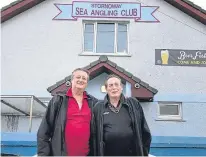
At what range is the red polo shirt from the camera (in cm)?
341

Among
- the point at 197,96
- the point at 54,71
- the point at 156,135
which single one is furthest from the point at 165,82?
the point at 54,71

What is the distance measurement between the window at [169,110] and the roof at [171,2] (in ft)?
9.91

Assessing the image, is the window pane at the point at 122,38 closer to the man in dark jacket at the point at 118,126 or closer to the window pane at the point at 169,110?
the window pane at the point at 169,110

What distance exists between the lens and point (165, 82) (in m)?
10.8

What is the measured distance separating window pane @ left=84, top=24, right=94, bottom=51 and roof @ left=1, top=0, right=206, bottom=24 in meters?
1.95

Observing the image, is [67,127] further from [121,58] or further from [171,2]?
[171,2]

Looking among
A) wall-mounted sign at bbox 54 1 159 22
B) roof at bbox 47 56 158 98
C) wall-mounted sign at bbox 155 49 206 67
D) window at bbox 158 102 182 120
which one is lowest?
window at bbox 158 102 182 120

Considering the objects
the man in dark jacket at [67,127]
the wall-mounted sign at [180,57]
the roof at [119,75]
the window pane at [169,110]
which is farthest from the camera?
the wall-mounted sign at [180,57]

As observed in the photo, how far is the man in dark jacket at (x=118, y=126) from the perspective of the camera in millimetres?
3484

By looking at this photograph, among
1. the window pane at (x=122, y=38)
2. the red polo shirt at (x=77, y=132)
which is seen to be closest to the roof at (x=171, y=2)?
the window pane at (x=122, y=38)

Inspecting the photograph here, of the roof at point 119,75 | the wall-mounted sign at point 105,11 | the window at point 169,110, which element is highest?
the wall-mounted sign at point 105,11

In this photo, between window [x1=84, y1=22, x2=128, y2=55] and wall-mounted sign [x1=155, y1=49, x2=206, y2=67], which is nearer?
wall-mounted sign [x1=155, y1=49, x2=206, y2=67]

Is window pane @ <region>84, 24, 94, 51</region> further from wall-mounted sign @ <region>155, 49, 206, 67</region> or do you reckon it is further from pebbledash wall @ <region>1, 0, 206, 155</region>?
wall-mounted sign @ <region>155, 49, 206, 67</region>


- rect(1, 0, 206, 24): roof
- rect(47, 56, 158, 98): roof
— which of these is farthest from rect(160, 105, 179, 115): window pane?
rect(1, 0, 206, 24): roof
